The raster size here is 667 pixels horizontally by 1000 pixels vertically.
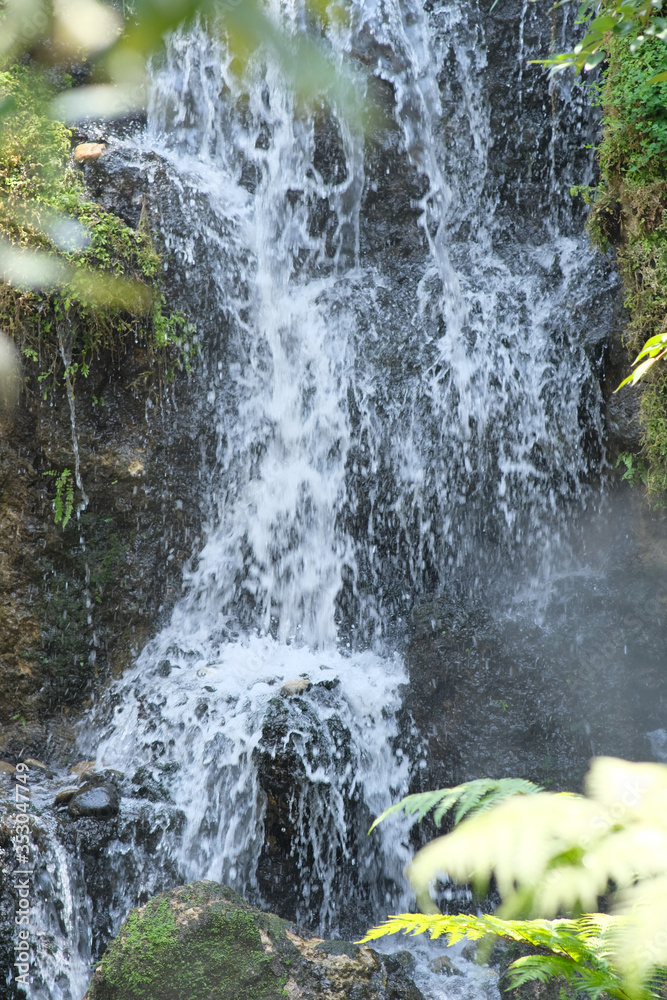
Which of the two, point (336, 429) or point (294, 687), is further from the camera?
point (336, 429)

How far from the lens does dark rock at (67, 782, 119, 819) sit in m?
4.00

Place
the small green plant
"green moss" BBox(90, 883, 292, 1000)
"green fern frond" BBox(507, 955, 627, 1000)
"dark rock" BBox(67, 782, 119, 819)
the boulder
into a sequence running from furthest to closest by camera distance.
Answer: the boulder
the small green plant
"dark rock" BBox(67, 782, 119, 819)
"green moss" BBox(90, 883, 292, 1000)
"green fern frond" BBox(507, 955, 627, 1000)

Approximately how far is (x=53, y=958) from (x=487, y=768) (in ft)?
8.91

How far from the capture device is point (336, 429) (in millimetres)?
6051

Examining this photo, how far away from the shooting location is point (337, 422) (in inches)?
239

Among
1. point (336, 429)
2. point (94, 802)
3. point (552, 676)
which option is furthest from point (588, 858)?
point (336, 429)

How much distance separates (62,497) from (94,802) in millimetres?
2290

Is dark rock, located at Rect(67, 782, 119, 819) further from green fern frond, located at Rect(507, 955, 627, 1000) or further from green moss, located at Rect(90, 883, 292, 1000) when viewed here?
green fern frond, located at Rect(507, 955, 627, 1000)

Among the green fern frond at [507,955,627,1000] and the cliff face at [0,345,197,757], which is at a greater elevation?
the cliff face at [0,345,197,757]

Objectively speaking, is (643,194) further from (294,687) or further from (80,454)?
(80,454)

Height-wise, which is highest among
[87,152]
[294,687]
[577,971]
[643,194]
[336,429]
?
[87,152]

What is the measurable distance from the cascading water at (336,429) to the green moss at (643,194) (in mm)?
766

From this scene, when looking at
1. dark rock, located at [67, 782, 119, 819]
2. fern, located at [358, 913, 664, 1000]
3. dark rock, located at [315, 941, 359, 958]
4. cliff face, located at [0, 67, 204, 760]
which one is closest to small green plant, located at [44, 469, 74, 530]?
cliff face, located at [0, 67, 204, 760]

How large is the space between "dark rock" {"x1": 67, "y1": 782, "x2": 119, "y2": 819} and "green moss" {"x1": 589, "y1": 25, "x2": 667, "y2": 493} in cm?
393
